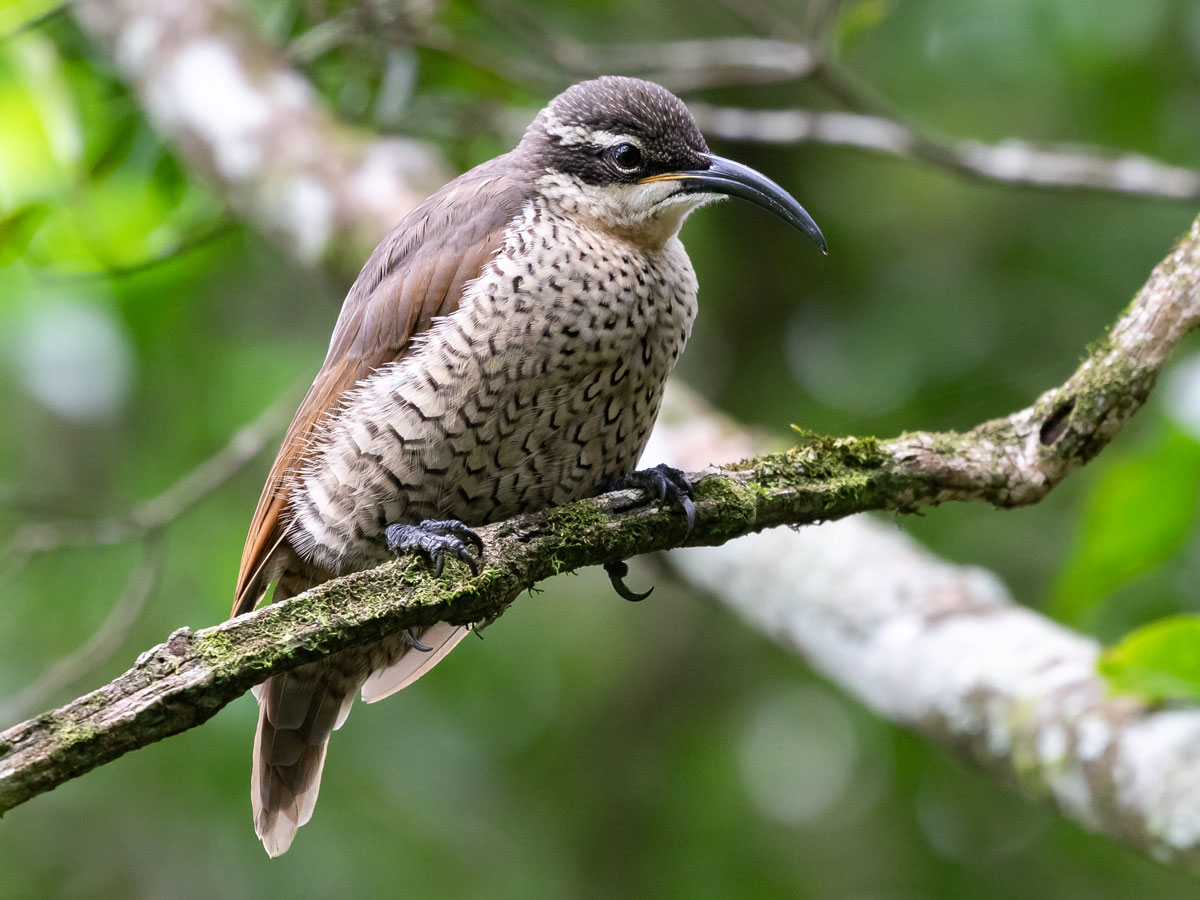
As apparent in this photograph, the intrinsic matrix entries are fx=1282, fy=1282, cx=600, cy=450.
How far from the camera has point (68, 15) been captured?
5180 mm

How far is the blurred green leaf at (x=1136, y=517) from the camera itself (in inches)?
132

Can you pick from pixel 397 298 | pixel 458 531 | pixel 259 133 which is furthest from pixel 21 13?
pixel 458 531

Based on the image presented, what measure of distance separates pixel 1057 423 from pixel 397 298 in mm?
1515

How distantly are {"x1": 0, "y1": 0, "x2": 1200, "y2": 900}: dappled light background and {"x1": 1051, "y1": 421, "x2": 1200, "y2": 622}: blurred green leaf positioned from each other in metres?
1.28

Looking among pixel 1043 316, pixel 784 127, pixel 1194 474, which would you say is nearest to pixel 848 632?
pixel 1194 474

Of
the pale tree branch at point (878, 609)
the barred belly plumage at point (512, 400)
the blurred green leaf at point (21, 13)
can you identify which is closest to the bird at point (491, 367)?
the barred belly plumage at point (512, 400)

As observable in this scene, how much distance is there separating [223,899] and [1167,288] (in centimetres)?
454

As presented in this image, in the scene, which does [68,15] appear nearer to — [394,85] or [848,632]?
[394,85]

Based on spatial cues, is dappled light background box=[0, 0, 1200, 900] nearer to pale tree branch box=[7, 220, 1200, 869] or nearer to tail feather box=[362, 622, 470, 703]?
tail feather box=[362, 622, 470, 703]

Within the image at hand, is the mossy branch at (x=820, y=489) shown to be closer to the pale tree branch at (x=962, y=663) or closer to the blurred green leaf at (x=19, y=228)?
Answer: the pale tree branch at (x=962, y=663)

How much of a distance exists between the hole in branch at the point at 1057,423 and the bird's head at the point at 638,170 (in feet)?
2.38

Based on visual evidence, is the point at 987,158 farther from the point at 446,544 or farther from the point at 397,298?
the point at 446,544

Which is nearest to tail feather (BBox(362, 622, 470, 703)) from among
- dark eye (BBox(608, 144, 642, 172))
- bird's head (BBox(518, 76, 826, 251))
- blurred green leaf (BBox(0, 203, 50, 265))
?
bird's head (BBox(518, 76, 826, 251))

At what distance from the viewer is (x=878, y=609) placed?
364cm
